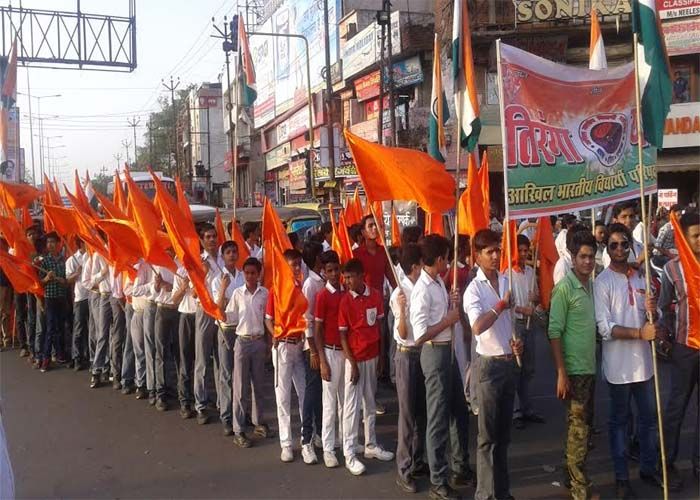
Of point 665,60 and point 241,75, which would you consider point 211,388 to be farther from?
point 665,60

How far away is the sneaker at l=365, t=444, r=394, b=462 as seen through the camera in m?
5.44

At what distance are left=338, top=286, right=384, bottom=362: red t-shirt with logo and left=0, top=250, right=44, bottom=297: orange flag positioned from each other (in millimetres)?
5588

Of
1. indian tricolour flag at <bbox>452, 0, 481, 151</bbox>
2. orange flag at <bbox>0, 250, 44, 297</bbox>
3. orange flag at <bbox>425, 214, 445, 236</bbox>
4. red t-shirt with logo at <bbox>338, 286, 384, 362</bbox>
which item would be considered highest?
indian tricolour flag at <bbox>452, 0, 481, 151</bbox>

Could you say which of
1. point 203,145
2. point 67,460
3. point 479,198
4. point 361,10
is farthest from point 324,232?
point 203,145

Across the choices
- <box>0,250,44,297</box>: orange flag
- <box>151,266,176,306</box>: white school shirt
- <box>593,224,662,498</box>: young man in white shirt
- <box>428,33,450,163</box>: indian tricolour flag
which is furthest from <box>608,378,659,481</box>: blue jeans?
<box>0,250,44,297</box>: orange flag

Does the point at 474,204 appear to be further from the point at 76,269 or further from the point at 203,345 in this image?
the point at 76,269

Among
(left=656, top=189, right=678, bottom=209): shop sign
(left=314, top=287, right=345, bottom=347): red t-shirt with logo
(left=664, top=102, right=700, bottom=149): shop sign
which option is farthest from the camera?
(left=664, top=102, right=700, bottom=149): shop sign

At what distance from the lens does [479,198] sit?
682 centimetres

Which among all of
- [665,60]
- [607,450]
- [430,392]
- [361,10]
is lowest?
[607,450]

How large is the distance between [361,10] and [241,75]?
1912 centimetres

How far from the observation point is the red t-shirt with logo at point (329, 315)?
17.6 feet

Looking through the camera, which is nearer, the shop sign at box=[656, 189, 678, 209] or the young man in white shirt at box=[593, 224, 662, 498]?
the young man in white shirt at box=[593, 224, 662, 498]

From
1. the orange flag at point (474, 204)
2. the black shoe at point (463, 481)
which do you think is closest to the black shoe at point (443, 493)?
the black shoe at point (463, 481)

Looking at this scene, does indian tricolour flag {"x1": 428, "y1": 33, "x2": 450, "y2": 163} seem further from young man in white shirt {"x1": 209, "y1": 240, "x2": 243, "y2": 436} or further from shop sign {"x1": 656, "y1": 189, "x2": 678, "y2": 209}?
shop sign {"x1": 656, "y1": 189, "x2": 678, "y2": 209}
